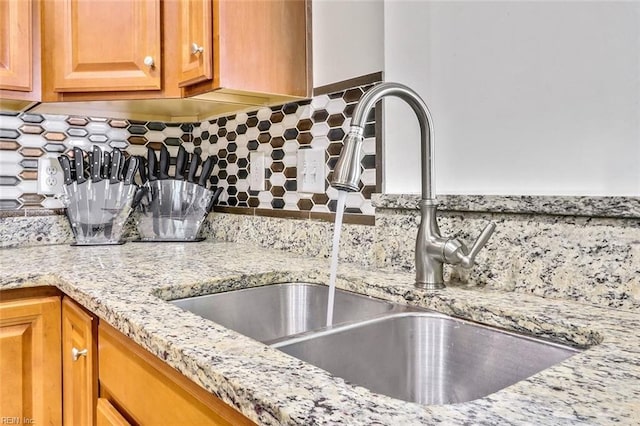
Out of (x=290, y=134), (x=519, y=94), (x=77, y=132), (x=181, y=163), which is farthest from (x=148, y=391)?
(x=77, y=132)

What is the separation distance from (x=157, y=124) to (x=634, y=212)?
5.48 feet

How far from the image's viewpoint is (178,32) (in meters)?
1.48

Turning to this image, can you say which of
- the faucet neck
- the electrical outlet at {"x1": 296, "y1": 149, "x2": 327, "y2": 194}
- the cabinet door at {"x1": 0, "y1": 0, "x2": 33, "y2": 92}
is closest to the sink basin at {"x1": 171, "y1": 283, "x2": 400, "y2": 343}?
the faucet neck

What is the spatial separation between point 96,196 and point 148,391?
1093 mm

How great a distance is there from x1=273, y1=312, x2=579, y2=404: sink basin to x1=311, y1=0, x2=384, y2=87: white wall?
0.68 m

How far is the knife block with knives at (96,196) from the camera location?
1673 mm

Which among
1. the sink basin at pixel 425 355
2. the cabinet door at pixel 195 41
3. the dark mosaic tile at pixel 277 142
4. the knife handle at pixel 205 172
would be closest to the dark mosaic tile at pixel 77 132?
the knife handle at pixel 205 172

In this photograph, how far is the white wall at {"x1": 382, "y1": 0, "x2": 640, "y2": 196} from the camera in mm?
840

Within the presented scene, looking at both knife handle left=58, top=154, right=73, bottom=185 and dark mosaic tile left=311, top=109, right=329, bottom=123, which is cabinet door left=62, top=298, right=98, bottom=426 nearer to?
knife handle left=58, top=154, right=73, bottom=185

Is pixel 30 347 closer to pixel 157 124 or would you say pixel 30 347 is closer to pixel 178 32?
pixel 178 32

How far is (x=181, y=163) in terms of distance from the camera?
184 cm

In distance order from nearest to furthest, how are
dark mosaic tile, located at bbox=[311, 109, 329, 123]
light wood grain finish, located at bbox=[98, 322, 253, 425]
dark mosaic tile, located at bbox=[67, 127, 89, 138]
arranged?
light wood grain finish, located at bbox=[98, 322, 253, 425], dark mosaic tile, located at bbox=[311, 109, 329, 123], dark mosaic tile, located at bbox=[67, 127, 89, 138]

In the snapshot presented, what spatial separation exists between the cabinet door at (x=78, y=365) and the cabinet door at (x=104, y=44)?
27.9 inches

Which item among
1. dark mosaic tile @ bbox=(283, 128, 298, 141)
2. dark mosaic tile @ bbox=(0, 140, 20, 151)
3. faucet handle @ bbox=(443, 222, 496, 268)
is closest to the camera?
faucet handle @ bbox=(443, 222, 496, 268)
